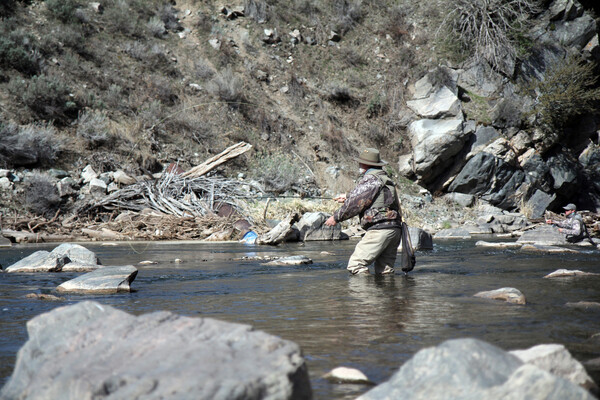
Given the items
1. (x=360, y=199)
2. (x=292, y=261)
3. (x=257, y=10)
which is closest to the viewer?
(x=360, y=199)

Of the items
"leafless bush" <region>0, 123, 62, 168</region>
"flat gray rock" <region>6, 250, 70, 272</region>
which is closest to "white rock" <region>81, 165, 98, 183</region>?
"leafless bush" <region>0, 123, 62, 168</region>

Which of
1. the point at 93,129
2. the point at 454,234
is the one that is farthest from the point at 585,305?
the point at 93,129

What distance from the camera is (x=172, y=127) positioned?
67.3ft

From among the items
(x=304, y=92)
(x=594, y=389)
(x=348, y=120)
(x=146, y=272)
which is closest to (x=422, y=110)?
(x=348, y=120)

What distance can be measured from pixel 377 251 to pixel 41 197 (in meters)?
10.6

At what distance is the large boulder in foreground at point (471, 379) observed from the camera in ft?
6.24

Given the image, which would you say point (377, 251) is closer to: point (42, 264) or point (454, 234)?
point (42, 264)

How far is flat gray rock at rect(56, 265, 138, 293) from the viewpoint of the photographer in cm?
570

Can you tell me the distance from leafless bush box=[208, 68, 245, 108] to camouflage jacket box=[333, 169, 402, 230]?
51.7 feet

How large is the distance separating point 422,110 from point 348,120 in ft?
10.4

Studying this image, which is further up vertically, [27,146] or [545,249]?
[27,146]

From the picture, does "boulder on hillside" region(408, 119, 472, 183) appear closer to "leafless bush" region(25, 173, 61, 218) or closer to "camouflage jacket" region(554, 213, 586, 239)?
"camouflage jacket" region(554, 213, 586, 239)

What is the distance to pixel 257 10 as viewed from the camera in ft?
86.6

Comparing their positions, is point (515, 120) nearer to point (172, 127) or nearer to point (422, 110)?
point (422, 110)
